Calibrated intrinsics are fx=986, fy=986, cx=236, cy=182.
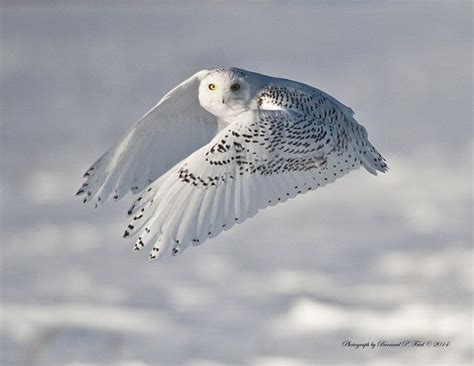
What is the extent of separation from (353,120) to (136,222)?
1.16m

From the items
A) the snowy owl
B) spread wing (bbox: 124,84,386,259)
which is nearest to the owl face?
the snowy owl

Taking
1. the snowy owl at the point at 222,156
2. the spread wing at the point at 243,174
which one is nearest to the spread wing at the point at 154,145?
the snowy owl at the point at 222,156

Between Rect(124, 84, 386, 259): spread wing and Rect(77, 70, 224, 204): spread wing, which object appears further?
Rect(77, 70, 224, 204): spread wing

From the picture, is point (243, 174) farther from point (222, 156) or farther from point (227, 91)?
point (227, 91)

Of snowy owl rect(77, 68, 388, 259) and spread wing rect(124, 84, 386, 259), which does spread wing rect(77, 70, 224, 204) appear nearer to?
snowy owl rect(77, 68, 388, 259)

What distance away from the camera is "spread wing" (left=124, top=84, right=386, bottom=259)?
3.54 m

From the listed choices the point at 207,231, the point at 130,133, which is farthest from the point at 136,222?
the point at 130,133

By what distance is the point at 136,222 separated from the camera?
3.53 m

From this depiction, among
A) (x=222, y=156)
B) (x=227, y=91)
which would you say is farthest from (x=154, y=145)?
(x=222, y=156)

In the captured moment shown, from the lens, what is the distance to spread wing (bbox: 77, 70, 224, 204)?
13.6 feet

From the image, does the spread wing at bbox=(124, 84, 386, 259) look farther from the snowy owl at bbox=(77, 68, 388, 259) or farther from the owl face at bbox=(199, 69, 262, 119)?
the owl face at bbox=(199, 69, 262, 119)

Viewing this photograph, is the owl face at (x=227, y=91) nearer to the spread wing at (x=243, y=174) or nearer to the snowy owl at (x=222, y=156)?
the snowy owl at (x=222, y=156)

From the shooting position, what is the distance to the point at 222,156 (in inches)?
145

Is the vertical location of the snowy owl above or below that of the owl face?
below
